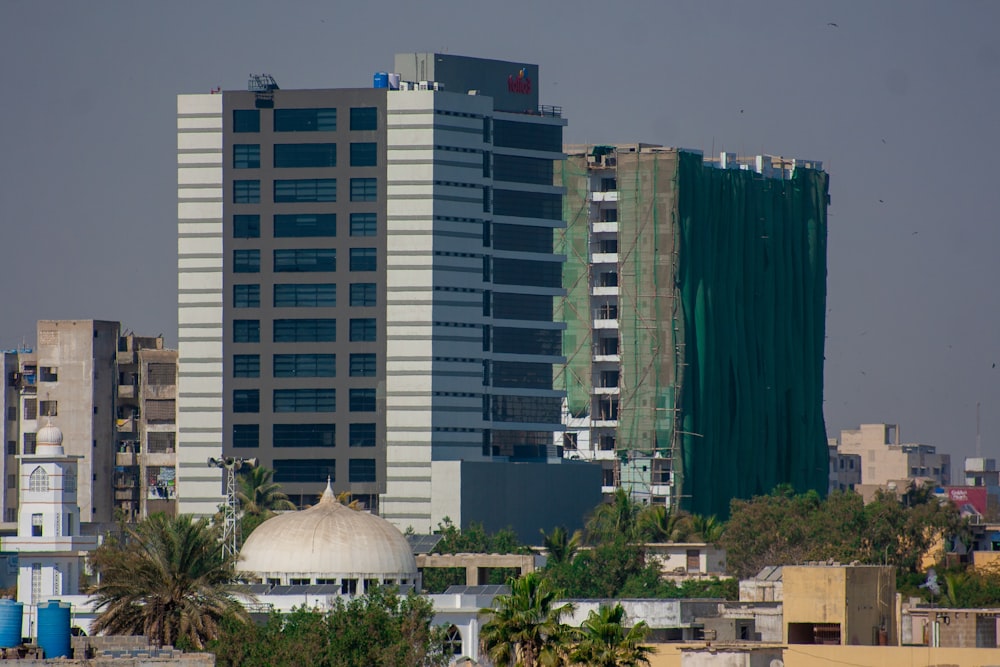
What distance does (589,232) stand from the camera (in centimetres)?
18875

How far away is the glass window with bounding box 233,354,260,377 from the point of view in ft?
540

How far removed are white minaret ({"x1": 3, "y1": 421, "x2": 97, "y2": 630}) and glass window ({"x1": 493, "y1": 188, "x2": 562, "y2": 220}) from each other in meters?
64.7

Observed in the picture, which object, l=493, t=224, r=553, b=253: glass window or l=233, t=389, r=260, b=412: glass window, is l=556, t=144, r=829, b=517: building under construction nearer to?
l=493, t=224, r=553, b=253: glass window

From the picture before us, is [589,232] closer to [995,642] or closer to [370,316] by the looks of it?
[370,316]

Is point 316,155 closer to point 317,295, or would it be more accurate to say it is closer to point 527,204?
point 317,295

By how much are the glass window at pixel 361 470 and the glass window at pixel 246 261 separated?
54.5 feet

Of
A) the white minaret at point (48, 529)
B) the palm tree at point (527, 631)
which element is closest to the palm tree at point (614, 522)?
the white minaret at point (48, 529)

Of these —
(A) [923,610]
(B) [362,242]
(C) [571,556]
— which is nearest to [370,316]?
(B) [362,242]

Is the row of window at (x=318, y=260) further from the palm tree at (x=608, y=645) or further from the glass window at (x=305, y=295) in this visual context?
the palm tree at (x=608, y=645)

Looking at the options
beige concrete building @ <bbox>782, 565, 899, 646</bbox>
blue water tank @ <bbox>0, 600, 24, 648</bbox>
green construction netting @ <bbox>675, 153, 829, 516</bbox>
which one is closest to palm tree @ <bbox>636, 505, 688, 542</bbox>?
green construction netting @ <bbox>675, 153, 829, 516</bbox>

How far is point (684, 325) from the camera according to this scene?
183 m

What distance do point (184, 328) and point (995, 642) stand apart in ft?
287

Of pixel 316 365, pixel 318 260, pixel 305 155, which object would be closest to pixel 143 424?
pixel 316 365

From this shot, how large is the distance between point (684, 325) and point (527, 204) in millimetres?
20411
